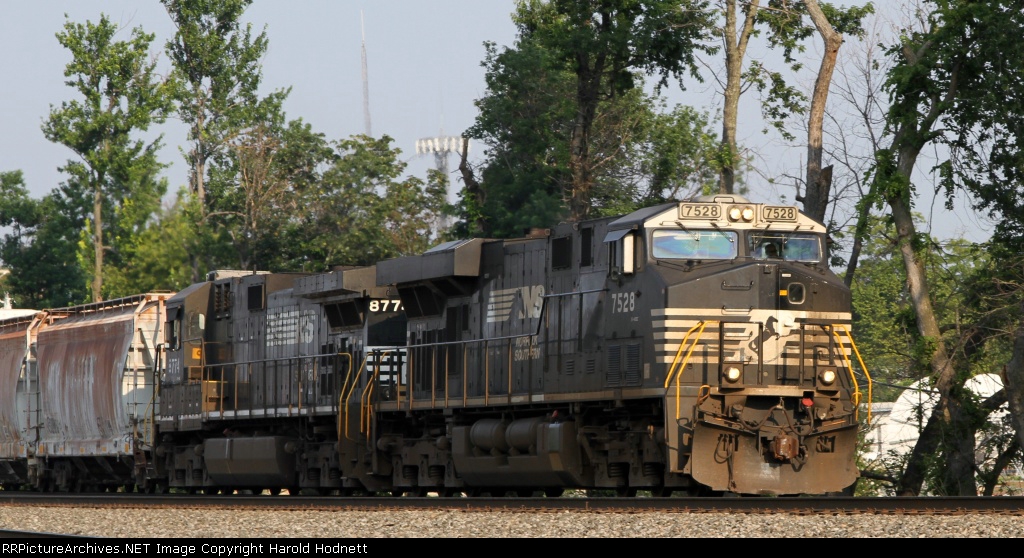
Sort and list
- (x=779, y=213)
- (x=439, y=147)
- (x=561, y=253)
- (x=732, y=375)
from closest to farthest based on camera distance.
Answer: (x=732, y=375) → (x=779, y=213) → (x=561, y=253) → (x=439, y=147)

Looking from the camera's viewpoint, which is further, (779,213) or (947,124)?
(947,124)

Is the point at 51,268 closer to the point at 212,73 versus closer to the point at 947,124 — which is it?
the point at 212,73

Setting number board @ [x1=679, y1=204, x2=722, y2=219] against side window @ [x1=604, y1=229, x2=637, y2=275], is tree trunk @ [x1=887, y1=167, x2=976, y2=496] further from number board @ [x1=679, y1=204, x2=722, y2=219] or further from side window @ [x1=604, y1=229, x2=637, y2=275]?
side window @ [x1=604, y1=229, x2=637, y2=275]

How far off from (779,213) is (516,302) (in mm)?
3506

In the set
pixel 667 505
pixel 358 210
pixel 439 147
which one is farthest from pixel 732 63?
pixel 439 147

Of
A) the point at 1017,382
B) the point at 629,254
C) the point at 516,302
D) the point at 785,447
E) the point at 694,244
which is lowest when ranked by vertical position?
the point at 785,447

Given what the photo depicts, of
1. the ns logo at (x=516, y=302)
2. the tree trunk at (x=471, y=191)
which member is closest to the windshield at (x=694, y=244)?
the ns logo at (x=516, y=302)

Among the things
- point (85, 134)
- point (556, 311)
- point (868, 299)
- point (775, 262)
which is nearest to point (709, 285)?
point (775, 262)

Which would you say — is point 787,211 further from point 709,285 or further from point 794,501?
point 794,501

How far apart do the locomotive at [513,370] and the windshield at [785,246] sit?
23 millimetres

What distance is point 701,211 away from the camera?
1416cm

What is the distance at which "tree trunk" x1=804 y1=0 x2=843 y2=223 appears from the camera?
21.9m

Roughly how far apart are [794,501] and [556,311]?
13.8 ft

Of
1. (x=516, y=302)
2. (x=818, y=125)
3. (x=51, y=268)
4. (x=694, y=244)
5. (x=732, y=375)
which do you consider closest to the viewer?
(x=732, y=375)
